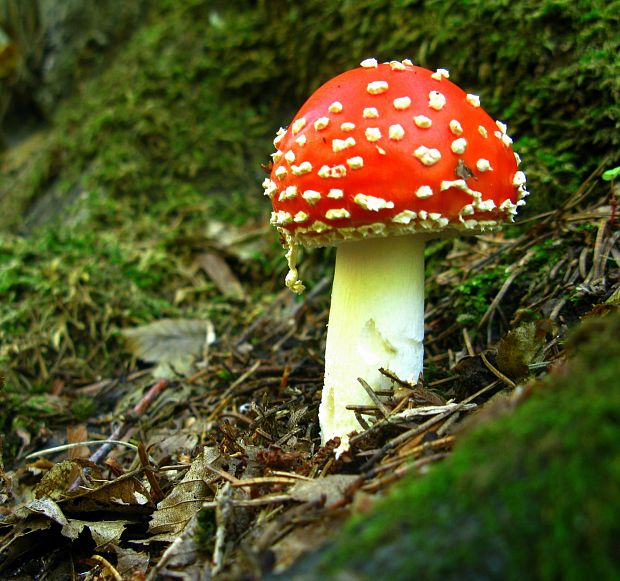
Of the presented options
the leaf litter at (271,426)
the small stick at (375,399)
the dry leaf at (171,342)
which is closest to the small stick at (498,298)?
the leaf litter at (271,426)

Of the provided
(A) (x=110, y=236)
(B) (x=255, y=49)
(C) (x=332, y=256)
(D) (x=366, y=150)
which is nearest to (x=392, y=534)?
(D) (x=366, y=150)

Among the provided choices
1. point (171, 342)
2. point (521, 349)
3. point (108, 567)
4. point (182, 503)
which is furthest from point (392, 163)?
point (171, 342)

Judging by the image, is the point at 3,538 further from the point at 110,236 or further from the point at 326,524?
the point at 110,236

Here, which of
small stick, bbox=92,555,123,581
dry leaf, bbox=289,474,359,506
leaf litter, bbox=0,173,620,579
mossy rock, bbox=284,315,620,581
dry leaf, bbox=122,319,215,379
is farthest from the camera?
dry leaf, bbox=122,319,215,379

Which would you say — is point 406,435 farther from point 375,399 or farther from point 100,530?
point 100,530

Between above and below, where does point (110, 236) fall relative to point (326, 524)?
above

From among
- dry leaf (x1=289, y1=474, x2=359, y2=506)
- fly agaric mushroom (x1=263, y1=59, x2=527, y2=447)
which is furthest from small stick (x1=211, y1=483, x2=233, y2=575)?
fly agaric mushroom (x1=263, y1=59, x2=527, y2=447)

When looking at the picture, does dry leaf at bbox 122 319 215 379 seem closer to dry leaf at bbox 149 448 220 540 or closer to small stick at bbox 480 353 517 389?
dry leaf at bbox 149 448 220 540
